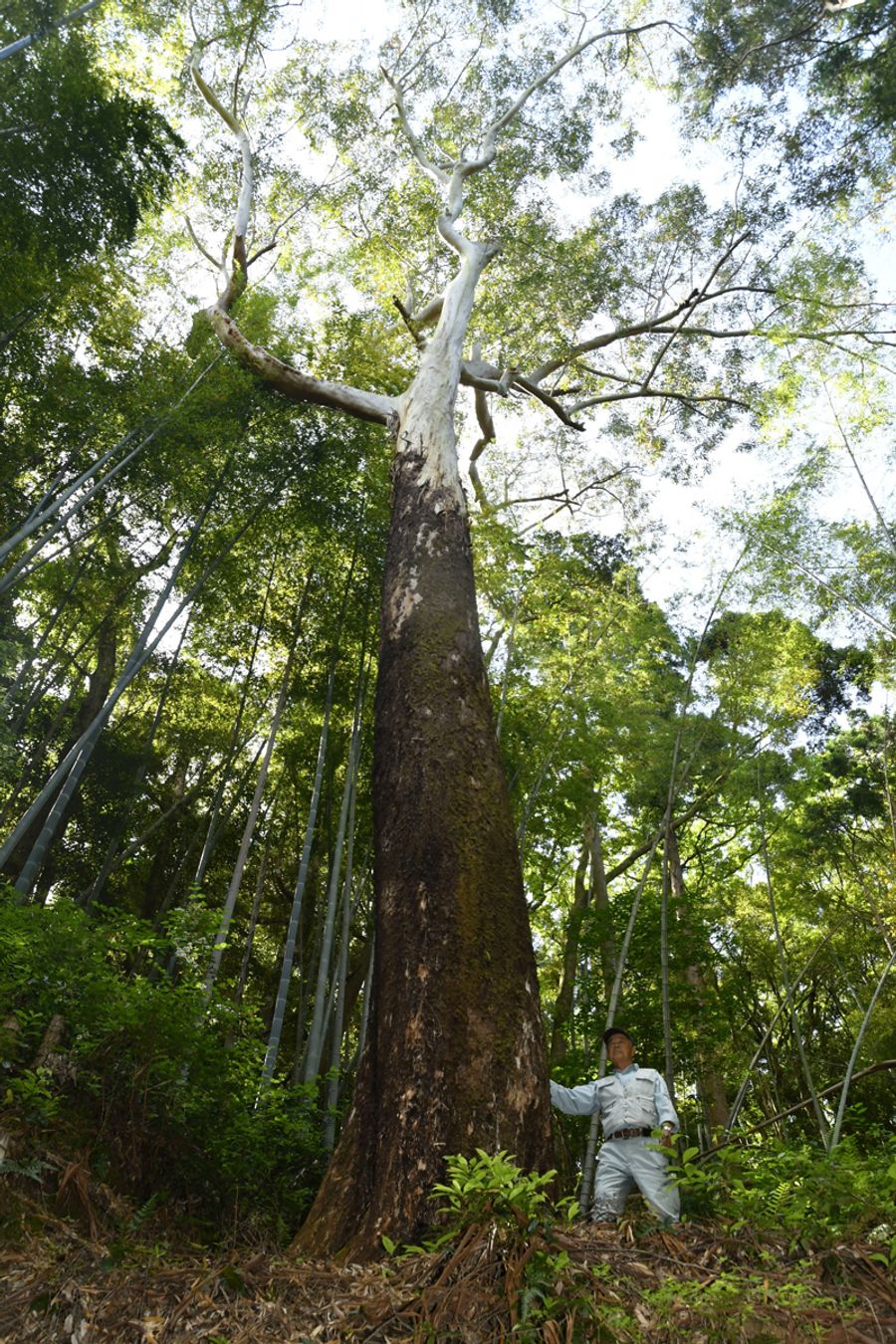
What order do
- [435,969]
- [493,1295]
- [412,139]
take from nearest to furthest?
[493,1295] → [435,969] → [412,139]

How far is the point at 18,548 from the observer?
321 inches

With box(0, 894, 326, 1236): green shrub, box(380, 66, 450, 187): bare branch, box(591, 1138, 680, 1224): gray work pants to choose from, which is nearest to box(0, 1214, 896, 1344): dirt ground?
box(0, 894, 326, 1236): green shrub

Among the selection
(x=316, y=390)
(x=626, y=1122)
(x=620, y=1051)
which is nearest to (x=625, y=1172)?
(x=626, y=1122)

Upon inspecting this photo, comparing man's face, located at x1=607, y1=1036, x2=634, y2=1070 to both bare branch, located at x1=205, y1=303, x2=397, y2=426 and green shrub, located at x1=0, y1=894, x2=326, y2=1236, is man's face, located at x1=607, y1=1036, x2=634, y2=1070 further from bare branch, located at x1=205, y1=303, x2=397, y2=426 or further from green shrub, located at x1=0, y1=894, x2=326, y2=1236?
bare branch, located at x1=205, y1=303, x2=397, y2=426

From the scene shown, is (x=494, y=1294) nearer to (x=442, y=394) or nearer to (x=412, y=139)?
(x=442, y=394)

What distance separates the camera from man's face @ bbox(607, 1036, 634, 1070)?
3623 mm

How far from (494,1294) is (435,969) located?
1.03 meters

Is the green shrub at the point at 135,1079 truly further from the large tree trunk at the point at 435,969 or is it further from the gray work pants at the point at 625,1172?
the gray work pants at the point at 625,1172

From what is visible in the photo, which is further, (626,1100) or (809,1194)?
(626,1100)

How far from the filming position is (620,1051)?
143 inches

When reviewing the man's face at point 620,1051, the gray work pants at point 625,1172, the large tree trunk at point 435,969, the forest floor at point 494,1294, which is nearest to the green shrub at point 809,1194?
the forest floor at point 494,1294

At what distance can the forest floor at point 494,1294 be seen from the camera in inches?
52.3

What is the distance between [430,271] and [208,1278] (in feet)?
32.1

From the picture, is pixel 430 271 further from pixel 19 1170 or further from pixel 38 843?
pixel 19 1170
